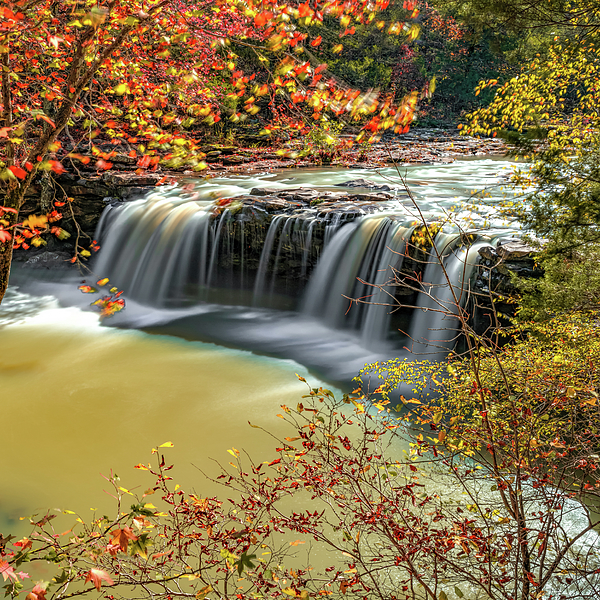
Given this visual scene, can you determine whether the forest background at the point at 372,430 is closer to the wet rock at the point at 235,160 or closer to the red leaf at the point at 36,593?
the red leaf at the point at 36,593

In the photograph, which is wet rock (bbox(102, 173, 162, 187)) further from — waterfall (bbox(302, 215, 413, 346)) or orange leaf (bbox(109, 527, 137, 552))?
orange leaf (bbox(109, 527, 137, 552))

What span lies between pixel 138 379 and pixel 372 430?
3.41 metres

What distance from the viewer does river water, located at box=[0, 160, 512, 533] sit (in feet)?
16.3

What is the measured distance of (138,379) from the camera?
6699 millimetres

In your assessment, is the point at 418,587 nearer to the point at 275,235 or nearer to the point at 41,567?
the point at 41,567

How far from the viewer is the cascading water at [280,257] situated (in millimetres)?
7668

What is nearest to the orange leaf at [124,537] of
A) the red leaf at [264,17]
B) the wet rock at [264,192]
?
the red leaf at [264,17]

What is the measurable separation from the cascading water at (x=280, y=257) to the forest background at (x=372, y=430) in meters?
2.07

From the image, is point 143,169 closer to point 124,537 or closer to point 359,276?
point 359,276

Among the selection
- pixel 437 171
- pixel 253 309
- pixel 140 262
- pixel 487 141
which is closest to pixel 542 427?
pixel 253 309

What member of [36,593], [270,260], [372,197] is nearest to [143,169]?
[270,260]

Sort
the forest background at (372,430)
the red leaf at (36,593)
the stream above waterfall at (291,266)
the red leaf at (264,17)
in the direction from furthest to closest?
the stream above waterfall at (291,266) < the red leaf at (264,17) < the forest background at (372,430) < the red leaf at (36,593)

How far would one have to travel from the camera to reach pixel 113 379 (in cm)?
671

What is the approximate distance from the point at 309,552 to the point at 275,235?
6.05m
